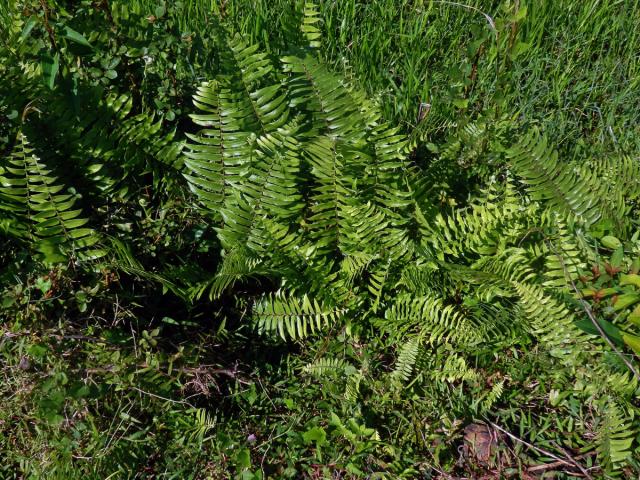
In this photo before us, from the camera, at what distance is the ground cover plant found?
2.56m

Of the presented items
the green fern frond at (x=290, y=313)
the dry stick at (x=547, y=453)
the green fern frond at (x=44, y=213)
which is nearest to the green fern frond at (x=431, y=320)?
the green fern frond at (x=290, y=313)

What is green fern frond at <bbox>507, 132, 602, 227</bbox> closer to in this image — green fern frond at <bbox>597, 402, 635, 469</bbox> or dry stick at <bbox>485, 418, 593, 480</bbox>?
green fern frond at <bbox>597, 402, 635, 469</bbox>

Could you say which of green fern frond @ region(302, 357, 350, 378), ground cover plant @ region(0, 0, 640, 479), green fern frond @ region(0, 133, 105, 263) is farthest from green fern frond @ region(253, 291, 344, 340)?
green fern frond @ region(0, 133, 105, 263)

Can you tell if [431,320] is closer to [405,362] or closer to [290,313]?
[405,362]

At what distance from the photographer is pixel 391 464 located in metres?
2.53

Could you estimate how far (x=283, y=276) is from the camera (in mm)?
2875

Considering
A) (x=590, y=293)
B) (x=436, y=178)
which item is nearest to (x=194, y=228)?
(x=436, y=178)

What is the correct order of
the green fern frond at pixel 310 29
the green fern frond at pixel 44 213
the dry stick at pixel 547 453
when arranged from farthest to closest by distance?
the green fern frond at pixel 310 29 < the green fern frond at pixel 44 213 < the dry stick at pixel 547 453

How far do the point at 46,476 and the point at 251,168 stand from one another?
1.39 m

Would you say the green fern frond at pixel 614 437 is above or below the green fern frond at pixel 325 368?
above

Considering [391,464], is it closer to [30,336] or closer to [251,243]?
[251,243]

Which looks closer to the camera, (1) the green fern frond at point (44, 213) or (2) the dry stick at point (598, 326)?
(2) the dry stick at point (598, 326)

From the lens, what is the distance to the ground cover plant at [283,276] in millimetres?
2562

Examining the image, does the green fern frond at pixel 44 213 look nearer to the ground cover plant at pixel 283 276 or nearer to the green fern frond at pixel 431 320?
the ground cover plant at pixel 283 276
